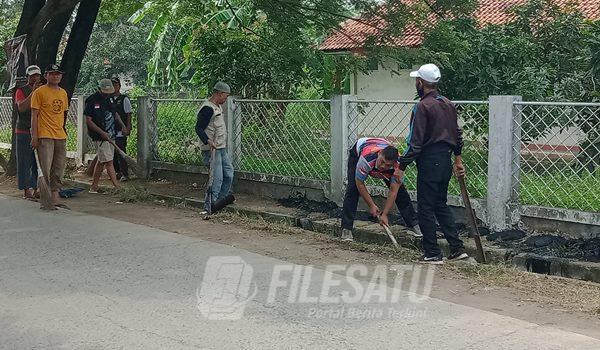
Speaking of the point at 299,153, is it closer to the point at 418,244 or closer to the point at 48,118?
the point at 418,244

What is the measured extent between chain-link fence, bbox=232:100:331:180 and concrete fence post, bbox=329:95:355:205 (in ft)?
0.45

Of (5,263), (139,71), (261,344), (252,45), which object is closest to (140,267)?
(5,263)

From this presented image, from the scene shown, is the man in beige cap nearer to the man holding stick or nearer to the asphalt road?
the asphalt road

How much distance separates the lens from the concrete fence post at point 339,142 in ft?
29.6

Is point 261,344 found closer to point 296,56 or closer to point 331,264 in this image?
point 331,264

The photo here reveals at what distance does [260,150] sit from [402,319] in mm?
5566

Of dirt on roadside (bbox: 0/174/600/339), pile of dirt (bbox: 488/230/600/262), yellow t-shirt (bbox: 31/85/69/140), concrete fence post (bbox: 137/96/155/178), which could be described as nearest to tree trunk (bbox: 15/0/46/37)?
concrete fence post (bbox: 137/96/155/178)

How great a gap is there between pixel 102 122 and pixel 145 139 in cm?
141

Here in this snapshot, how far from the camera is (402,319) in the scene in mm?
5066

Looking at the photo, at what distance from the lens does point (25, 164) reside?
1055 centimetres

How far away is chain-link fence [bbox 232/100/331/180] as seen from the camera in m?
9.39

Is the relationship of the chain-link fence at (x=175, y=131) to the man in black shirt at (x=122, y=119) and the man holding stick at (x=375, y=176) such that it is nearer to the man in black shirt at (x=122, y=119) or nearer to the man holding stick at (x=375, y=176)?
the man in black shirt at (x=122, y=119)

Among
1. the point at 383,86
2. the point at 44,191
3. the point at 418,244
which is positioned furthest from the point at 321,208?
the point at 383,86

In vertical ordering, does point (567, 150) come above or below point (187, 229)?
above
